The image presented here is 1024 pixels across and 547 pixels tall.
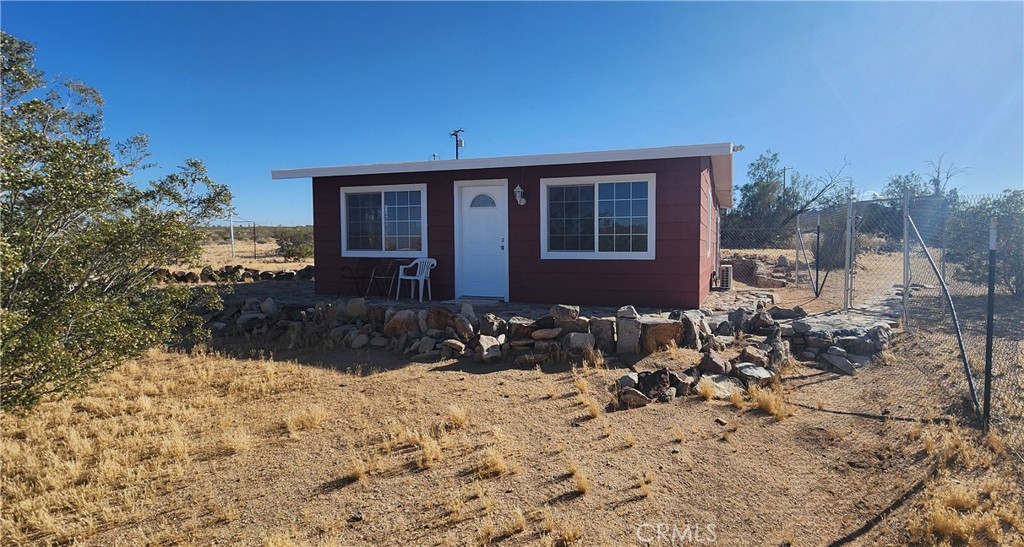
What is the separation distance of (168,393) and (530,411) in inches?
138

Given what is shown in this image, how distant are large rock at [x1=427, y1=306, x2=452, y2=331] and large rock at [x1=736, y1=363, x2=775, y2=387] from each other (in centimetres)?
335

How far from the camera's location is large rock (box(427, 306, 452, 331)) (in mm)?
6156

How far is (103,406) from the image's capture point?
4.24 meters

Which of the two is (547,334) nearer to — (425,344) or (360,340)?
(425,344)

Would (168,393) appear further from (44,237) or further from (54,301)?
(44,237)

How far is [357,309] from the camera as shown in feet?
22.8

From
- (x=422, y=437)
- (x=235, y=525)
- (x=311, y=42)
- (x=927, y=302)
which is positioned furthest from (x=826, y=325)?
(x=311, y=42)

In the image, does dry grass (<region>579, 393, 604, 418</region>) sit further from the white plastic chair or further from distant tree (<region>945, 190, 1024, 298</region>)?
distant tree (<region>945, 190, 1024, 298</region>)

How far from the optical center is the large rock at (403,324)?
6344 millimetres

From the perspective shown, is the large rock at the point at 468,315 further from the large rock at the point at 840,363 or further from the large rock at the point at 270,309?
the large rock at the point at 840,363

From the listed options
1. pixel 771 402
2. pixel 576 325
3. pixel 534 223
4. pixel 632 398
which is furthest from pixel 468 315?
pixel 771 402

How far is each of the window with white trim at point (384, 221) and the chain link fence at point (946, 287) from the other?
6931 millimetres

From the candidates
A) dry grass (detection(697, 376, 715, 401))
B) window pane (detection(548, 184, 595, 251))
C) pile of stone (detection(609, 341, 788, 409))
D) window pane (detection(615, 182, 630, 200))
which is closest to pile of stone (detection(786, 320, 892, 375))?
pile of stone (detection(609, 341, 788, 409))

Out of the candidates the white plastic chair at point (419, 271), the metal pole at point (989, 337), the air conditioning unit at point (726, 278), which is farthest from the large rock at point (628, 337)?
the air conditioning unit at point (726, 278)
